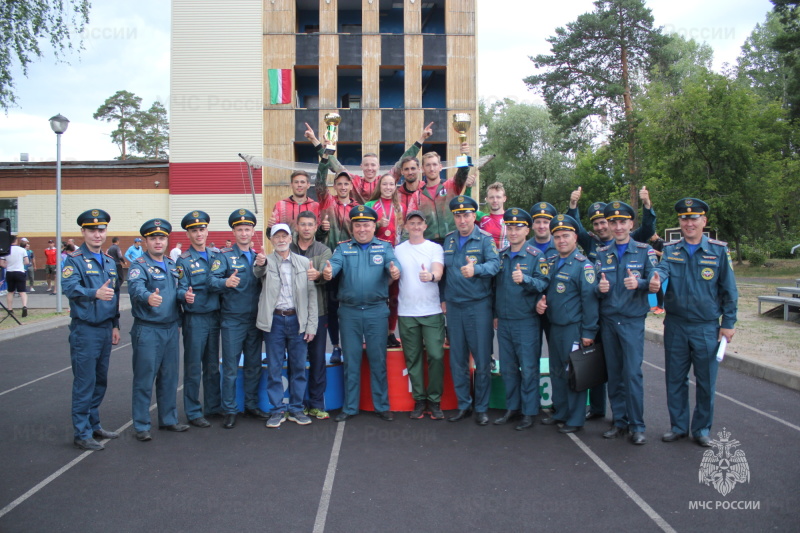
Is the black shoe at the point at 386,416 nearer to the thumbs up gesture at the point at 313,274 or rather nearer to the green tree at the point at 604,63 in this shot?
the thumbs up gesture at the point at 313,274

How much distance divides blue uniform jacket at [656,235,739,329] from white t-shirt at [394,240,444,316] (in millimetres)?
2248

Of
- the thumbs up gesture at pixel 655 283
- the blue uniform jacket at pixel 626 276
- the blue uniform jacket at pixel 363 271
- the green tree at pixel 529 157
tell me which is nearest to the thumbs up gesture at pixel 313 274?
the blue uniform jacket at pixel 363 271

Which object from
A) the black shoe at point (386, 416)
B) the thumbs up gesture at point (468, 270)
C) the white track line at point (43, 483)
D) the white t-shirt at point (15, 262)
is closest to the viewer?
the white track line at point (43, 483)

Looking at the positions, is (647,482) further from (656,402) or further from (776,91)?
(776,91)

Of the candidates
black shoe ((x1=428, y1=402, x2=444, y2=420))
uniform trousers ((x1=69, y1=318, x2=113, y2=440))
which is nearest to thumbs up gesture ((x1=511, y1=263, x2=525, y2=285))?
black shoe ((x1=428, y1=402, x2=444, y2=420))

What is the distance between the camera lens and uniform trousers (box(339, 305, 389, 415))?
6098 millimetres

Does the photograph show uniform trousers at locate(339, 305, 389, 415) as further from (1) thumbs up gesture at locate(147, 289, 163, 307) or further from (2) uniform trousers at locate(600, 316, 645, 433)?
(2) uniform trousers at locate(600, 316, 645, 433)

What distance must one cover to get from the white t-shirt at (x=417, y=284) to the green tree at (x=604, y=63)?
1197 inches

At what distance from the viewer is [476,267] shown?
5824 millimetres

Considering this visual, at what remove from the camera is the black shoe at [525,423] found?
19.1ft

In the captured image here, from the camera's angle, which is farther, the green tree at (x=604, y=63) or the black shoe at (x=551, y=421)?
the green tree at (x=604, y=63)

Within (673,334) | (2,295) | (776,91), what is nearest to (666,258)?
(673,334)

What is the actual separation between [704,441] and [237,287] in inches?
190

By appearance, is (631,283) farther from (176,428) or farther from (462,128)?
(176,428)
